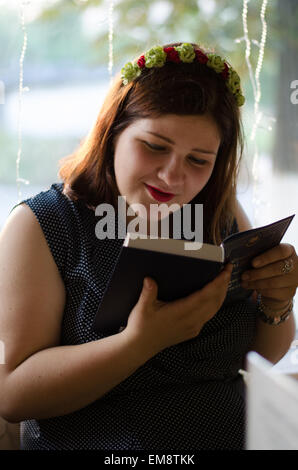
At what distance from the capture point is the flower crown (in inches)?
43.4

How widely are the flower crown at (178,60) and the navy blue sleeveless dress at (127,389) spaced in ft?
1.04

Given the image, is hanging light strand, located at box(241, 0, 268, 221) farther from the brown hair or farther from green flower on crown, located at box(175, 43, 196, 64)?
green flower on crown, located at box(175, 43, 196, 64)

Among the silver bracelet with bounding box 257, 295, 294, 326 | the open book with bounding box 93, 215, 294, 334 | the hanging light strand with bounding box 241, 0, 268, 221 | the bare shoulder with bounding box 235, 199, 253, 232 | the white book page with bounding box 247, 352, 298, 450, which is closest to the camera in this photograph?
the white book page with bounding box 247, 352, 298, 450

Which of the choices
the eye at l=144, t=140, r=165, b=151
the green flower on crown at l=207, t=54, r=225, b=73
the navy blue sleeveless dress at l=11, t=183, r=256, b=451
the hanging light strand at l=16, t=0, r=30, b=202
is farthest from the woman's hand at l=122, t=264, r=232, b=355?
the hanging light strand at l=16, t=0, r=30, b=202

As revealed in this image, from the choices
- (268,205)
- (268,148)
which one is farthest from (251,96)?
(268,205)

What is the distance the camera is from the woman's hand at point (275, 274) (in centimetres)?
114

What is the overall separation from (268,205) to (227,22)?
0.64m

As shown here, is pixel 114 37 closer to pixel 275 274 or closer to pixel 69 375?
pixel 275 274

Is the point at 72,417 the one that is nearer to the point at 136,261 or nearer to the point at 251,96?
the point at 136,261

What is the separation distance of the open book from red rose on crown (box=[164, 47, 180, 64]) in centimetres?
40


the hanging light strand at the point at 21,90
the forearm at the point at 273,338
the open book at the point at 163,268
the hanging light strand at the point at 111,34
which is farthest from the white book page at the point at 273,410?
the hanging light strand at the point at 111,34

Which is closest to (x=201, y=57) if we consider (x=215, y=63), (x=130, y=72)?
(x=215, y=63)

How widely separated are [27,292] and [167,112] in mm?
450

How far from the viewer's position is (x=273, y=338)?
1284mm
